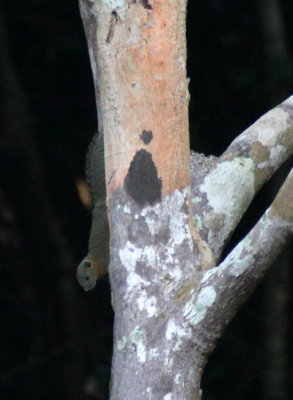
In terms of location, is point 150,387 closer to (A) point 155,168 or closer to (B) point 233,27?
(A) point 155,168

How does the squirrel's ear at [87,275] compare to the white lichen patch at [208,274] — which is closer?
the white lichen patch at [208,274]

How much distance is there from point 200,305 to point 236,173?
34 centimetres

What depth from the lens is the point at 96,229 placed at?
4.21ft

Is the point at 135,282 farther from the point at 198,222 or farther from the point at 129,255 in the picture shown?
the point at 198,222

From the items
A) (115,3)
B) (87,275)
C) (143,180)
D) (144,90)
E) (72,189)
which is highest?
(115,3)

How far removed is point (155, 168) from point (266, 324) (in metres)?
1.52

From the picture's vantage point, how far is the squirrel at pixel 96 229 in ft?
4.06

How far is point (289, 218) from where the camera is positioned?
38.0 inches

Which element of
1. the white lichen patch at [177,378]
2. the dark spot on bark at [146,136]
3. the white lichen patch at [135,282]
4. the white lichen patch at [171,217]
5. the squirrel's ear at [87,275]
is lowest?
the squirrel's ear at [87,275]

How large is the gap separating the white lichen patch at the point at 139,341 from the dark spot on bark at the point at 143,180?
184 mm

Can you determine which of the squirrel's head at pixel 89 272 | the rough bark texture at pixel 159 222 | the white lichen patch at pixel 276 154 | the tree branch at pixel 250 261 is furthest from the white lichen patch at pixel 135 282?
the white lichen patch at pixel 276 154

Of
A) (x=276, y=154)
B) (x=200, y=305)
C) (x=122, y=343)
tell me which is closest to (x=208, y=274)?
(x=200, y=305)

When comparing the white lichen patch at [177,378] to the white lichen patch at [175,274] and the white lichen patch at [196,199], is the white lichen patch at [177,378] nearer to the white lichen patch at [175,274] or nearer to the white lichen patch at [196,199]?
the white lichen patch at [175,274]

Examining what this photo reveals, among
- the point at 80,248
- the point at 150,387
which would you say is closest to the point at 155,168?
the point at 150,387
